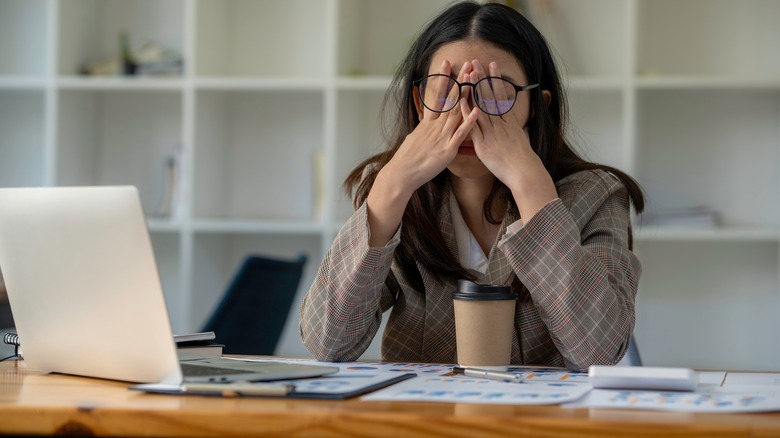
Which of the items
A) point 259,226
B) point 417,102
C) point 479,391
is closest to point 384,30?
point 259,226

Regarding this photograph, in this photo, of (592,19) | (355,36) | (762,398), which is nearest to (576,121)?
(592,19)

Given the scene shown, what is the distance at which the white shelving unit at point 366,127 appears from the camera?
3.26 m

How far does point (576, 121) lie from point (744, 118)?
0.58 meters

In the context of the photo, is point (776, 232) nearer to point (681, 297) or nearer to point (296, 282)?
point (681, 297)

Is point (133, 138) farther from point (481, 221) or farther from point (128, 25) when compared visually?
point (481, 221)

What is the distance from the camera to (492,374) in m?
1.08

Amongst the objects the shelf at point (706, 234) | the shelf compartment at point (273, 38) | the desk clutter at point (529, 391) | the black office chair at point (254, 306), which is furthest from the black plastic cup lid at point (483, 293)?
the shelf compartment at point (273, 38)

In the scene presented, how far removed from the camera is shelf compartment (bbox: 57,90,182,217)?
11.8ft

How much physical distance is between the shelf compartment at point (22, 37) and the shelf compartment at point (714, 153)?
226cm

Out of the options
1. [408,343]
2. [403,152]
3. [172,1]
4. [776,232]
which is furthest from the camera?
[172,1]

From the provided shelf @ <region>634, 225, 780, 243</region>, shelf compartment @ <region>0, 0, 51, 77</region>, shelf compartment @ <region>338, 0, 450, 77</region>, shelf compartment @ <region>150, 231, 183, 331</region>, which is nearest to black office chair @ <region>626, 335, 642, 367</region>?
shelf @ <region>634, 225, 780, 243</region>

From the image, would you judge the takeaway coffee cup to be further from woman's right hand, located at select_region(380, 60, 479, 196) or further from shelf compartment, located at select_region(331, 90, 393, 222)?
shelf compartment, located at select_region(331, 90, 393, 222)

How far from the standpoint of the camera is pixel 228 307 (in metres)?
2.44

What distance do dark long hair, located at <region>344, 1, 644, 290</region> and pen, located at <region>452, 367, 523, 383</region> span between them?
0.42 metres
